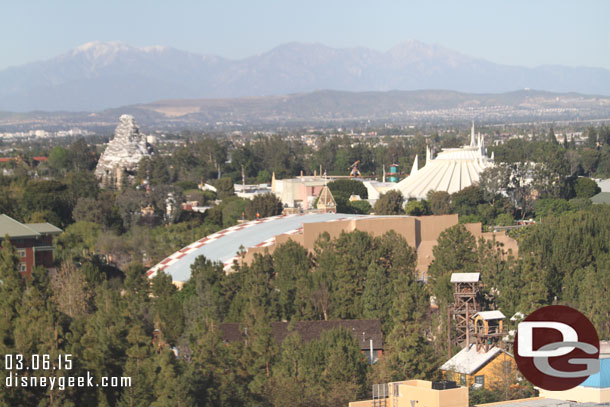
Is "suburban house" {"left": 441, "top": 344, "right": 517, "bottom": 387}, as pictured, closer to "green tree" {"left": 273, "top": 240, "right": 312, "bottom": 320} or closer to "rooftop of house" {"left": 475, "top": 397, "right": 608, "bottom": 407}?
"rooftop of house" {"left": 475, "top": 397, "right": 608, "bottom": 407}

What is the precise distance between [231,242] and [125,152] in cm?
8637

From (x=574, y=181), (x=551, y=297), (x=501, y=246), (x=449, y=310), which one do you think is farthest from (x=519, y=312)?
(x=574, y=181)

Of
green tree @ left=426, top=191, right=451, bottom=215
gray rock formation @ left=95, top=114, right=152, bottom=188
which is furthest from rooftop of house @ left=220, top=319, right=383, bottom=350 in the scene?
gray rock formation @ left=95, top=114, right=152, bottom=188

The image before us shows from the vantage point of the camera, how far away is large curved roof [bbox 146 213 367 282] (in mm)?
50531

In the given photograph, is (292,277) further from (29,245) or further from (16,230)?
(16,230)

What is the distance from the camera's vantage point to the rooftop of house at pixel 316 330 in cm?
3400

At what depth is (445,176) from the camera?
90.3 meters

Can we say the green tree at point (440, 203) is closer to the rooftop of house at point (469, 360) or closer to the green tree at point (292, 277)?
the green tree at point (292, 277)

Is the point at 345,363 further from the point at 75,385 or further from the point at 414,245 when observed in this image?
the point at 414,245

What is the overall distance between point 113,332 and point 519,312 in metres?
13.1

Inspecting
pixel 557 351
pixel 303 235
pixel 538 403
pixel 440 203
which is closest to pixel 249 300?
pixel 303 235

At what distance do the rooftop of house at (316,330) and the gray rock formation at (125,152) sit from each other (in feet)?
274

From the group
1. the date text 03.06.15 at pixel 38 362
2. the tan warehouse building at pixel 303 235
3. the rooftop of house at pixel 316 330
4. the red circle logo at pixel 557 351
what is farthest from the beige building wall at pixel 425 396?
the tan warehouse building at pixel 303 235

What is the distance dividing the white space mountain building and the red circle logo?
5670 centimetres
